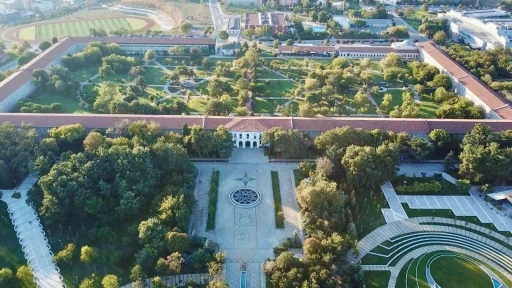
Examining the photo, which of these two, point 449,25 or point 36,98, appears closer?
point 36,98

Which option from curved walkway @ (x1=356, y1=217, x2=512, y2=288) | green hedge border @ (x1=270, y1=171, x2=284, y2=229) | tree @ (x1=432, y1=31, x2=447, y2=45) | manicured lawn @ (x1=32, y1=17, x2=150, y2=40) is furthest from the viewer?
manicured lawn @ (x1=32, y1=17, x2=150, y2=40)

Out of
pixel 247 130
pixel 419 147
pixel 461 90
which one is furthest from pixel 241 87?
pixel 461 90

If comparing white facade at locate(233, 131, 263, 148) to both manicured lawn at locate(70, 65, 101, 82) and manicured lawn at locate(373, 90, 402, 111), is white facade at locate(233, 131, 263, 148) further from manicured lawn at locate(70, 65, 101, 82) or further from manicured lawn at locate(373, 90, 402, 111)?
manicured lawn at locate(70, 65, 101, 82)

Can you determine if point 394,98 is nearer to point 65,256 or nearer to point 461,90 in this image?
point 461,90

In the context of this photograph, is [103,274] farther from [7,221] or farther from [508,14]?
[508,14]

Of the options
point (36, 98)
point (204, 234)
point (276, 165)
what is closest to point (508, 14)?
point (276, 165)

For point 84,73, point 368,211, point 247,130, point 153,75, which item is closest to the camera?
point 368,211

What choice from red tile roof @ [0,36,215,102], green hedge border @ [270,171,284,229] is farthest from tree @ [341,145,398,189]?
red tile roof @ [0,36,215,102]
